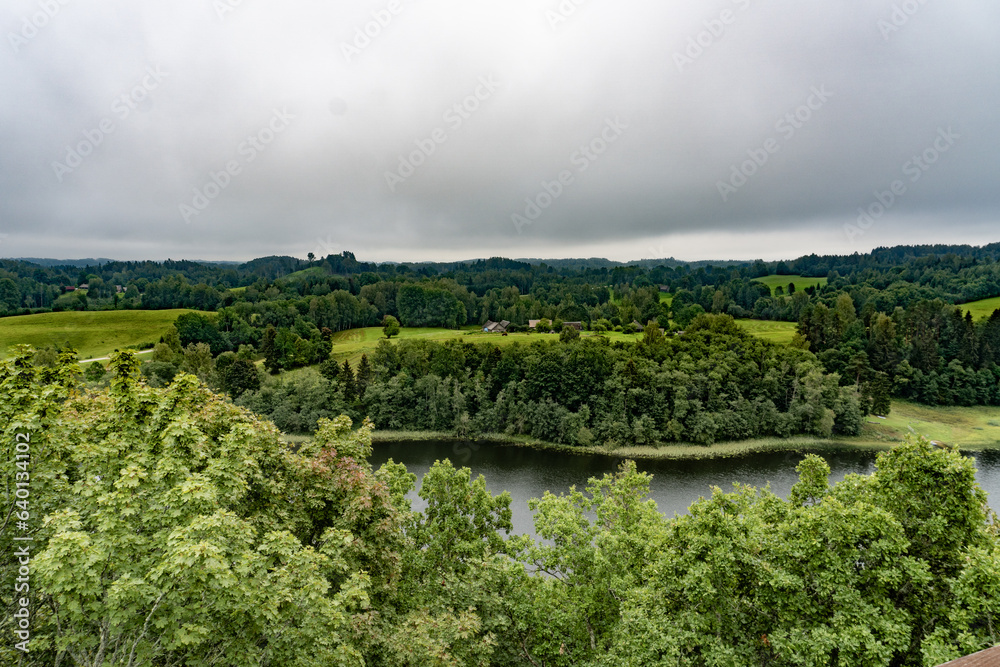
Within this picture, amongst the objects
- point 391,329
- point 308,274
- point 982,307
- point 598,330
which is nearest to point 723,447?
point 598,330

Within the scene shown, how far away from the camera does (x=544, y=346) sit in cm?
5138

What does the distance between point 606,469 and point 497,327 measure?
45.8m

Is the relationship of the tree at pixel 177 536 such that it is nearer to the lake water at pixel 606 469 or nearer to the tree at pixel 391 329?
the lake water at pixel 606 469

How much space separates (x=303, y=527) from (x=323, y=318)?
73.7 m

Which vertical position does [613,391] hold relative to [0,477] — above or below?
below

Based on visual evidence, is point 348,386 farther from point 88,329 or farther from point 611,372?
point 88,329

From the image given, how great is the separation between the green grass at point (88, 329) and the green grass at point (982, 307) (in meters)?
119

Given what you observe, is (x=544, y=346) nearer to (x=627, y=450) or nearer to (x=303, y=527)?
(x=627, y=450)

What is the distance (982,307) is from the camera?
75.2 metres

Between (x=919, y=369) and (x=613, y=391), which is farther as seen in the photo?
(x=919, y=369)

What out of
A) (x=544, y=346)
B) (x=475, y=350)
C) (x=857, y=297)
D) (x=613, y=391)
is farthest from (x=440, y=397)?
(x=857, y=297)

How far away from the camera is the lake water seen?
33.1m

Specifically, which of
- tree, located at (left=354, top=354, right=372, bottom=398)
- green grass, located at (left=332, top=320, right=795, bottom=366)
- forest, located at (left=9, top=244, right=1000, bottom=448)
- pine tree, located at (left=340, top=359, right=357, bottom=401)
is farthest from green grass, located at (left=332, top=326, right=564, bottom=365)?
pine tree, located at (left=340, top=359, right=357, bottom=401)

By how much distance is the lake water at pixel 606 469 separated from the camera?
1303 inches
